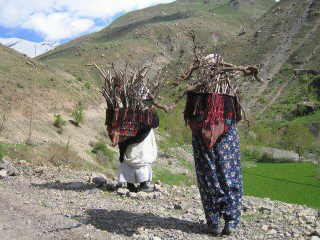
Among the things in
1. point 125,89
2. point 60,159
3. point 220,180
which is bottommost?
point 60,159

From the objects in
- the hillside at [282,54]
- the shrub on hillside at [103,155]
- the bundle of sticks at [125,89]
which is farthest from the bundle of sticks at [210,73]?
the hillside at [282,54]

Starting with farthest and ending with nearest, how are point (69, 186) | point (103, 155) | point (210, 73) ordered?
point (103, 155), point (69, 186), point (210, 73)

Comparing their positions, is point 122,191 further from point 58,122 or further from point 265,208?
point 58,122

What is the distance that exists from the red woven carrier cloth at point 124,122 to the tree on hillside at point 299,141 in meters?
19.5

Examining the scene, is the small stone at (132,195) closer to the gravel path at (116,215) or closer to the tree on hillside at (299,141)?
the gravel path at (116,215)

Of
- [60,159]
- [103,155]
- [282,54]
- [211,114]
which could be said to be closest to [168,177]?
[103,155]

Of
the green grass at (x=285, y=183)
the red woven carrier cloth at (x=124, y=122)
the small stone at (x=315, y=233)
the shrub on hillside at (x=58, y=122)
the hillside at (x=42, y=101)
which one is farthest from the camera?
the shrub on hillside at (x=58, y=122)

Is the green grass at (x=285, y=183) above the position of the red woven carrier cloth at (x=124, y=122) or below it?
below

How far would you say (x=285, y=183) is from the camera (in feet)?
46.9

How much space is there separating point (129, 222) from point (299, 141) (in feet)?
69.7

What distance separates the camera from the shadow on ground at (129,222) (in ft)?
13.7

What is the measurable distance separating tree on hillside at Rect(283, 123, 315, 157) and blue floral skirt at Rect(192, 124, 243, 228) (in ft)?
67.9

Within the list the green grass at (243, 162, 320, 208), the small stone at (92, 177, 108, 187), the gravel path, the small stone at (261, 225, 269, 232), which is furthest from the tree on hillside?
the small stone at (261, 225, 269, 232)

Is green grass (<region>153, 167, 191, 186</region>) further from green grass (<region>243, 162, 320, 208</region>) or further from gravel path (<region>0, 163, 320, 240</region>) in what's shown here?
gravel path (<region>0, 163, 320, 240</region>)
